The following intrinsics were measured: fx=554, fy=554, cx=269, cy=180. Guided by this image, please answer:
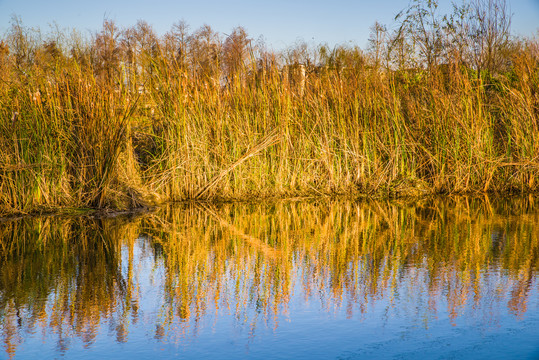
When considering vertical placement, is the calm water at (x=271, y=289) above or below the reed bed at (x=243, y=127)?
below

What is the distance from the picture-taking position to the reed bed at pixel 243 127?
6.12 metres

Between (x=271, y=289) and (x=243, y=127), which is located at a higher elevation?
(x=243, y=127)

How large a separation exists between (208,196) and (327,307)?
176 inches

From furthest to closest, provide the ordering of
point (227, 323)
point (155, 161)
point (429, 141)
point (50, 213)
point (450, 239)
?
point (429, 141) < point (155, 161) < point (50, 213) < point (450, 239) < point (227, 323)

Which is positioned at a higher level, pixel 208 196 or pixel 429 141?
pixel 429 141

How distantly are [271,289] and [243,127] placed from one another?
4316 millimetres

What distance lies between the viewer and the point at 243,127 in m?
7.37

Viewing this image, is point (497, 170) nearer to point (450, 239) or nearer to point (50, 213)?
point (450, 239)

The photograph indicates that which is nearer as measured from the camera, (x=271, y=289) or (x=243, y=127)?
(x=271, y=289)

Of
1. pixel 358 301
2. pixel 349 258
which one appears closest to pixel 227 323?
pixel 358 301

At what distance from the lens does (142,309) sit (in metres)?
2.95

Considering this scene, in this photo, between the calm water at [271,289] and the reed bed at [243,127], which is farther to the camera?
the reed bed at [243,127]

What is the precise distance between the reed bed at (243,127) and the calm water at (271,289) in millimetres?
981

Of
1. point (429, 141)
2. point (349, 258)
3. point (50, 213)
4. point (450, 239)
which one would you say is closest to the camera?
point (349, 258)
